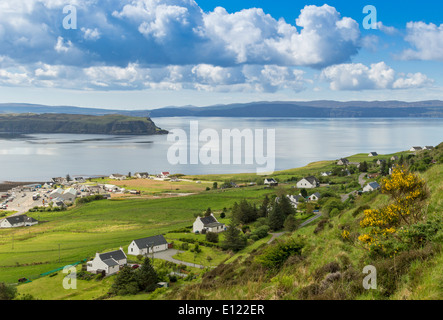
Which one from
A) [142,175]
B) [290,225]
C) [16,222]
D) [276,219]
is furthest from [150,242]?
[142,175]

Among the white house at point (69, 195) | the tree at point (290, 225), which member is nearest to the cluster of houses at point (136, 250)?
the tree at point (290, 225)

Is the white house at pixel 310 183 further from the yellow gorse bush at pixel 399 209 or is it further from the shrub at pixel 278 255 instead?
the yellow gorse bush at pixel 399 209

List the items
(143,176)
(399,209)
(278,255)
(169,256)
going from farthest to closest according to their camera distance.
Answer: (143,176) → (169,256) → (278,255) → (399,209)

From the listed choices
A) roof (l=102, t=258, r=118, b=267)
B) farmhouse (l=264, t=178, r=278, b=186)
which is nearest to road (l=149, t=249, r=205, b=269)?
roof (l=102, t=258, r=118, b=267)

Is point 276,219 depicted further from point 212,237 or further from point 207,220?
point 207,220

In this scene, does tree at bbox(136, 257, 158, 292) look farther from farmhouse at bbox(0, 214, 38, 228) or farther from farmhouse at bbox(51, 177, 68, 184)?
farmhouse at bbox(51, 177, 68, 184)

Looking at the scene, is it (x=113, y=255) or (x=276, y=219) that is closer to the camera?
(x=113, y=255)
